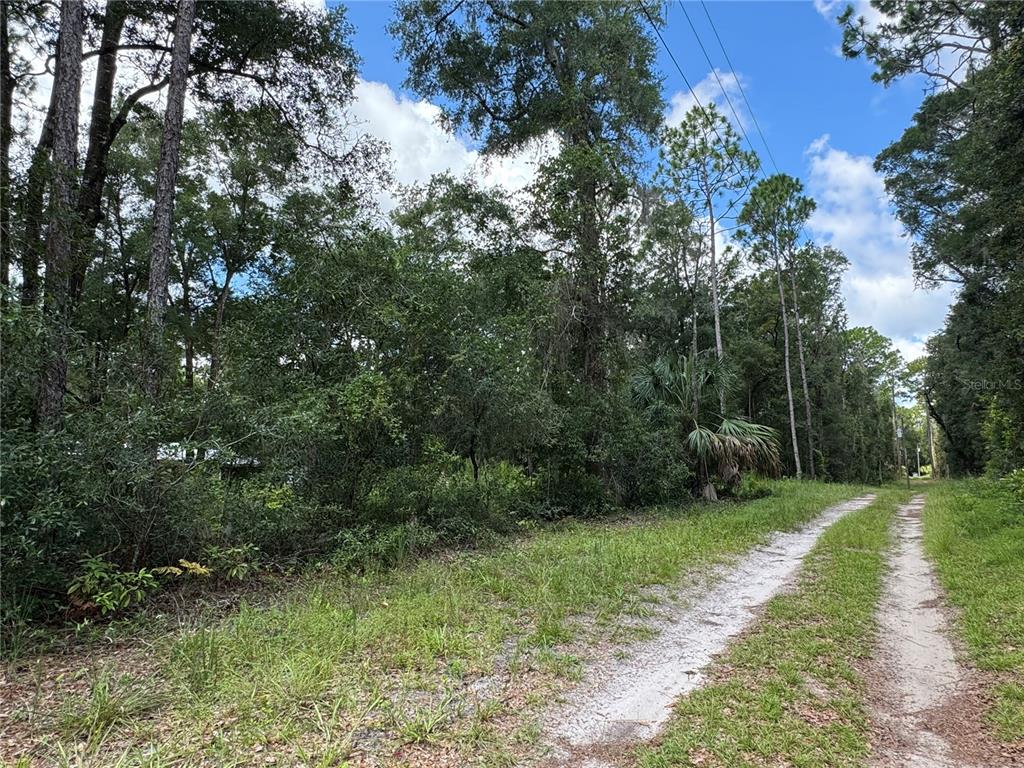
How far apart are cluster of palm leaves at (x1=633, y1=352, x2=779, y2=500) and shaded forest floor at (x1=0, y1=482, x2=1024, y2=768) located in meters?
6.52

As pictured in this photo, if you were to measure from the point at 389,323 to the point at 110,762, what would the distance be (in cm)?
535

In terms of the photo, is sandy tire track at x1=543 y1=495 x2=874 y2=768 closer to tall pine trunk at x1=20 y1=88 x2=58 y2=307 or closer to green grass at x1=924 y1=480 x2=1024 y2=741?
green grass at x1=924 y1=480 x2=1024 y2=741

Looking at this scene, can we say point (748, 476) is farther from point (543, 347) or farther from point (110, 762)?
point (110, 762)

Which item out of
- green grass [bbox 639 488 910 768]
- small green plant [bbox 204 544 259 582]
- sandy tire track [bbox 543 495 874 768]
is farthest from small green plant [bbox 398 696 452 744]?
small green plant [bbox 204 544 259 582]

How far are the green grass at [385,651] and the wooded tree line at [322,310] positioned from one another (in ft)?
4.38

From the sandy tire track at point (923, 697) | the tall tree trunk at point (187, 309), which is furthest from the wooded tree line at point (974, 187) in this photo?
the tall tree trunk at point (187, 309)

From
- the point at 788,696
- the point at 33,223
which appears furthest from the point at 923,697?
the point at 33,223

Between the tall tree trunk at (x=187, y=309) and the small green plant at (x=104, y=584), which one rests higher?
the tall tree trunk at (x=187, y=309)

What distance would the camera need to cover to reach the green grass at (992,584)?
2.99 m

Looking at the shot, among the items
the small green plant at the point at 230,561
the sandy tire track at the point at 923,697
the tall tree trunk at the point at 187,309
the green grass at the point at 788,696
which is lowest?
the sandy tire track at the point at 923,697

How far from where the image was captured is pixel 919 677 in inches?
130

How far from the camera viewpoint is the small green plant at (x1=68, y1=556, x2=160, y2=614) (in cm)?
392

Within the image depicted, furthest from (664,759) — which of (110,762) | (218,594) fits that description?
(218,594)

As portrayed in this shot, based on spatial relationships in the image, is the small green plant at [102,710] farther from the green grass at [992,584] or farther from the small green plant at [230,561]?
the green grass at [992,584]
